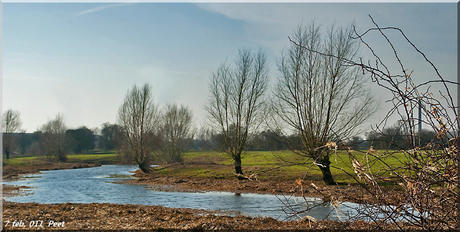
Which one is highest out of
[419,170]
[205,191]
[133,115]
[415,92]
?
[133,115]

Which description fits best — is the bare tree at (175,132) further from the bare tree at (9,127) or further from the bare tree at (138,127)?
the bare tree at (9,127)

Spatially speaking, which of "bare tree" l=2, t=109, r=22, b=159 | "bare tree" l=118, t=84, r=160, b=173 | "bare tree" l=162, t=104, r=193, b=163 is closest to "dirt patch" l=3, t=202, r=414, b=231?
"bare tree" l=118, t=84, r=160, b=173

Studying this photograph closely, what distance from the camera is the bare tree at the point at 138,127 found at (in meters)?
30.8

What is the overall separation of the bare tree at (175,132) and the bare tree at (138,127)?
6429 mm

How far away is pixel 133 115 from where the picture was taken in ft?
104

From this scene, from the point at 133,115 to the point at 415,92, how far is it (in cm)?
3121

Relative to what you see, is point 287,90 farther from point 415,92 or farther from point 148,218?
point 415,92

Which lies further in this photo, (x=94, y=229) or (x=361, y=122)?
(x=361, y=122)

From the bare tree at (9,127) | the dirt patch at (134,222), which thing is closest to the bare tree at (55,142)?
the bare tree at (9,127)

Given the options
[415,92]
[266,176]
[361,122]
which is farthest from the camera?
[266,176]

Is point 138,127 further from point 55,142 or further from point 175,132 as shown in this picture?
point 55,142

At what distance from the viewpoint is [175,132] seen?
4009 centimetres

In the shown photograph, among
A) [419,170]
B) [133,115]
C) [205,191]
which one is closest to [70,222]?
[419,170]

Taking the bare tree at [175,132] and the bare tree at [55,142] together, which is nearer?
the bare tree at [175,132]
